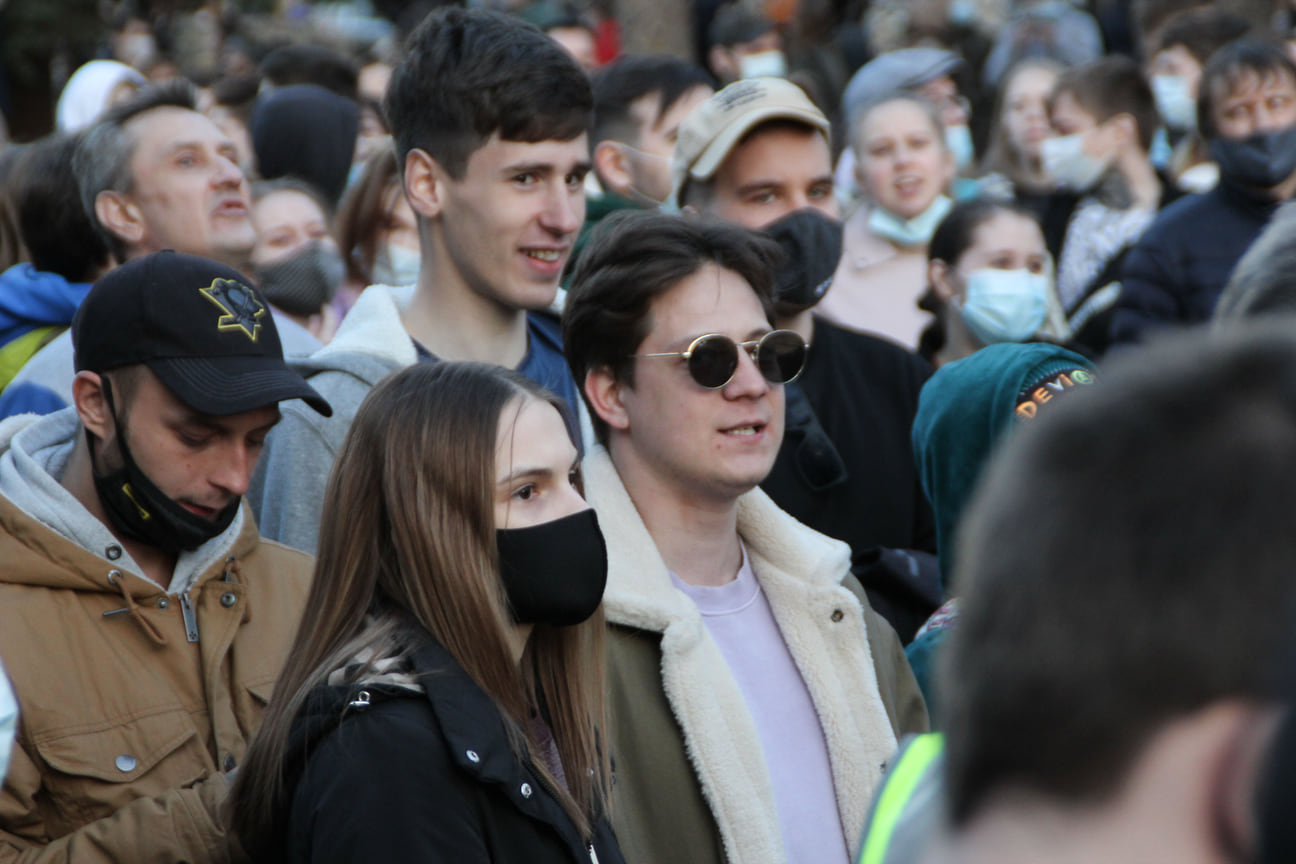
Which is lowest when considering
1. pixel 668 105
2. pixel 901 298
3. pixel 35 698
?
pixel 901 298

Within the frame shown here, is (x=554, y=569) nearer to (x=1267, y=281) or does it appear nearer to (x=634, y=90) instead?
(x=1267, y=281)

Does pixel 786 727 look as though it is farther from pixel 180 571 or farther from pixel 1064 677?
pixel 1064 677

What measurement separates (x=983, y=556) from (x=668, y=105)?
5189mm

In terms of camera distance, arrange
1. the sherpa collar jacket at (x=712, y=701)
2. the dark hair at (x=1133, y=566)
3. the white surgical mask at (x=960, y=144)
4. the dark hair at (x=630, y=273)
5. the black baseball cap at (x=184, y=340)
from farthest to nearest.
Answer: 1. the white surgical mask at (x=960, y=144)
2. the dark hair at (x=630, y=273)
3. the black baseball cap at (x=184, y=340)
4. the sherpa collar jacket at (x=712, y=701)
5. the dark hair at (x=1133, y=566)

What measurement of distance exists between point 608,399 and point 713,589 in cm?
47

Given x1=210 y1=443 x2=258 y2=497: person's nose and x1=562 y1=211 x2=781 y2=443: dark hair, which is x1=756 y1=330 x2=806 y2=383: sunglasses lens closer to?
x1=562 y1=211 x2=781 y2=443: dark hair

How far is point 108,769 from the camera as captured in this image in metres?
2.76

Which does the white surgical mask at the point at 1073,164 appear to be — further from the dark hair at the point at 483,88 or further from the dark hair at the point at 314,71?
the dark hair at the point at 483,88

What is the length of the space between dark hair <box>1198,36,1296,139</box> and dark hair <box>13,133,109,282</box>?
4.43 m

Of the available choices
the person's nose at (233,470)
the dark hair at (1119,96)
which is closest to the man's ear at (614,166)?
the dark hair at (1119,96)

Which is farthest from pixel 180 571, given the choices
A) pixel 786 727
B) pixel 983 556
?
pixel 983 556

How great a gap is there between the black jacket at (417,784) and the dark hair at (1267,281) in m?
1.24

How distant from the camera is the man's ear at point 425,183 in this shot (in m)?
3.99

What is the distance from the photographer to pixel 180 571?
10.0 ft
